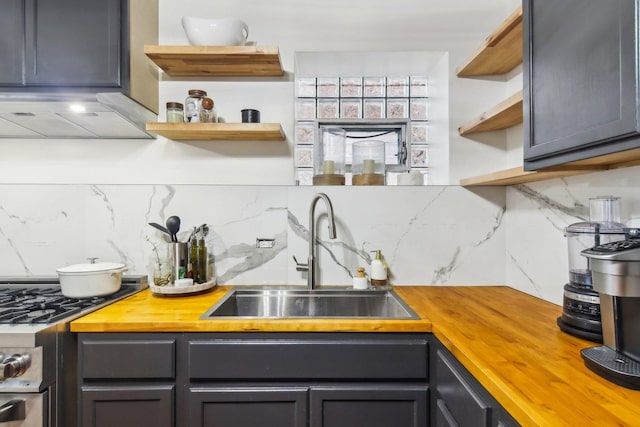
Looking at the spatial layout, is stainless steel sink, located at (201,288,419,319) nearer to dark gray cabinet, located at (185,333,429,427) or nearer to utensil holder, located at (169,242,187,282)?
utensil holder, located at (169,242,187,282)

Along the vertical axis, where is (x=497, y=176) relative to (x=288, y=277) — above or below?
above

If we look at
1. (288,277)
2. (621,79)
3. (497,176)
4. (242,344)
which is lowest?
(242,344)

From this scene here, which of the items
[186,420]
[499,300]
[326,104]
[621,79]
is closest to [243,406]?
[186,420]

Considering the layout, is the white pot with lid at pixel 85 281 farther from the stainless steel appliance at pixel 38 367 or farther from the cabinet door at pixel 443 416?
the cabinet door at pixel 443 416

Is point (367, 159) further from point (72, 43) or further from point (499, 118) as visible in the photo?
point (72, 43)

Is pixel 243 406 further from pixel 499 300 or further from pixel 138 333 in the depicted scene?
pixel 499 300

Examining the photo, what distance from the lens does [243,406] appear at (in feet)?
3.77

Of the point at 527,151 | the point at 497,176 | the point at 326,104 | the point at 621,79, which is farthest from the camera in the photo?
the point at 326,104

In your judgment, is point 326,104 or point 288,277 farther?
point 326,104

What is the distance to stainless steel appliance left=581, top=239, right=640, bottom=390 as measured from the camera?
2.50 feet

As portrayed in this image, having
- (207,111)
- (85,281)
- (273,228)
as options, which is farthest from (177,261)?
(207,111)

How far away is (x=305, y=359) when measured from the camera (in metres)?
1.16

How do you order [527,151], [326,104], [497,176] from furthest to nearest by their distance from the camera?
[326,104]
[497,176]
[527,151]

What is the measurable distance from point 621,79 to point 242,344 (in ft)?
4.10
